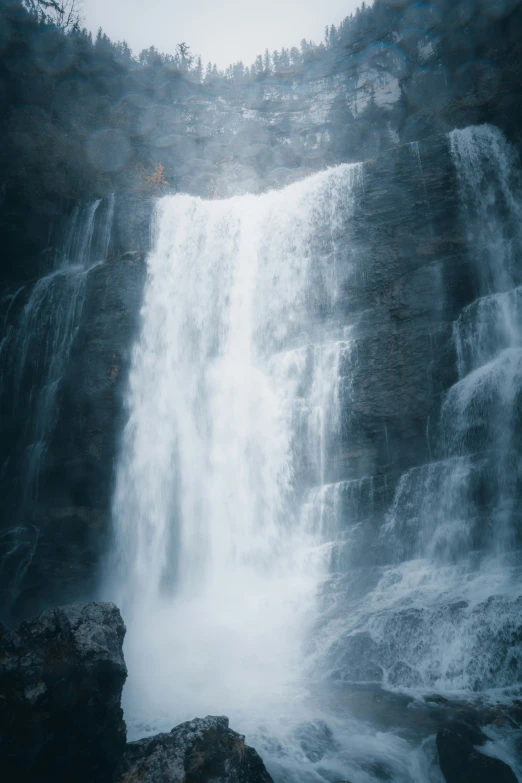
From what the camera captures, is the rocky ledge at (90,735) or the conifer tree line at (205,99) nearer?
the rocky ledge at (90,735)

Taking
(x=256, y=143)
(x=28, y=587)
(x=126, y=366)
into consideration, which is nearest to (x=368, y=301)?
(x=126, y=366)

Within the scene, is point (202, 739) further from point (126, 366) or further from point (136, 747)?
point (126, 366)

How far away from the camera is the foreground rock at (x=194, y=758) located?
5059 millimetres

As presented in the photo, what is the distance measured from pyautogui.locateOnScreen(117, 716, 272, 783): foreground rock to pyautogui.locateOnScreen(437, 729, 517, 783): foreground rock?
2400 mm

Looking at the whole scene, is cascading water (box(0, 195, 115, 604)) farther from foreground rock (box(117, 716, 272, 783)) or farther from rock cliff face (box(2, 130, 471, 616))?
foreground rock (box(117, 716, 272, 783))

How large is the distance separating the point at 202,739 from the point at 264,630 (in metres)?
6.52

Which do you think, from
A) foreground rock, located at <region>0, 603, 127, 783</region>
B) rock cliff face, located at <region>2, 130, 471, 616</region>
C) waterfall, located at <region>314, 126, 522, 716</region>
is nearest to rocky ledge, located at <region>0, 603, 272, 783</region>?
foreground rock, located at <region>0, 603, 127, 783</region>

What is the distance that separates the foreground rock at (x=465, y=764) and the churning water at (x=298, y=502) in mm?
509

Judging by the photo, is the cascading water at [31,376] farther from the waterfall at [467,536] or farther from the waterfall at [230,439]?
the waterfall at [467,536]

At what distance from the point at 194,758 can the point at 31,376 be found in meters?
15.2

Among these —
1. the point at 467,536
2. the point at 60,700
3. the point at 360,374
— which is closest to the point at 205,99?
the point at 360,374

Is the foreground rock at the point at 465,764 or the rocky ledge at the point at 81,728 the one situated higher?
the rocky ledge at the point at 81,728

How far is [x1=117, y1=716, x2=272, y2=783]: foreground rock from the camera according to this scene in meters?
5.06

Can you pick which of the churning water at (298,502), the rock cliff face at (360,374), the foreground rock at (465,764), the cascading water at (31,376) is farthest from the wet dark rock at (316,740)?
the cascading water at (31,376)
